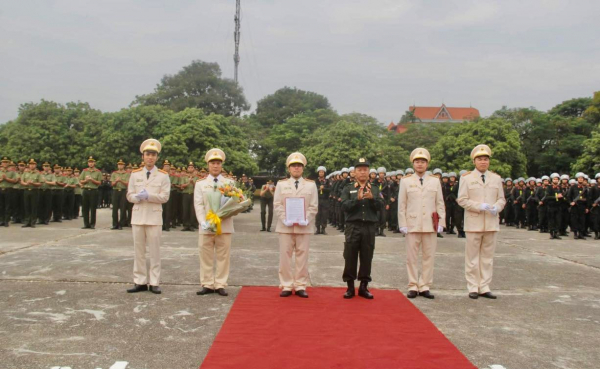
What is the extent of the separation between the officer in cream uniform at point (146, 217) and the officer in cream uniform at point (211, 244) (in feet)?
2.01

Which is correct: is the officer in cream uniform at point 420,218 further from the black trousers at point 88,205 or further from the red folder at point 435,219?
the black trousers at point 88,205

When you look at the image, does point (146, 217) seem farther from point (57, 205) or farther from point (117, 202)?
point (57, 205)

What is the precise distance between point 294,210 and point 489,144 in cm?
4099

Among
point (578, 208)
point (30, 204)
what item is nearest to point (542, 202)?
point (578, 208)

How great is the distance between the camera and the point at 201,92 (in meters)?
54.9

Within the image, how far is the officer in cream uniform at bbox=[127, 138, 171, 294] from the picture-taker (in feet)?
21.4

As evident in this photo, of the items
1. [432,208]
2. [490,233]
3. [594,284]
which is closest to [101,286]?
[432,208]

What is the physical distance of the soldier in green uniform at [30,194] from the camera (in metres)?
14.6

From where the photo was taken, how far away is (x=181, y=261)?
8.91 metres

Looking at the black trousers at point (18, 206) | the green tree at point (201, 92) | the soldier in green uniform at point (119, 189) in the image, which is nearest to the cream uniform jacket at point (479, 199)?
the soldier in green uniform at point (119, 189)

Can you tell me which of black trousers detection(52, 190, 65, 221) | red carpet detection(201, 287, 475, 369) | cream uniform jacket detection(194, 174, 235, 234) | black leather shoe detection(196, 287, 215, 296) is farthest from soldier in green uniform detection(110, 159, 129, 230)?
red carpet detection(201, 287, 475, 369)

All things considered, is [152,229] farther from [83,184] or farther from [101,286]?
[83,184]

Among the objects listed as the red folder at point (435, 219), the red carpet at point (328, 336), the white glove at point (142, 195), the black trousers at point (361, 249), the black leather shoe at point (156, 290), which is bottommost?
the red carpet at point (328, 336)

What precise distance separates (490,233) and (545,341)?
2281 millimetres
